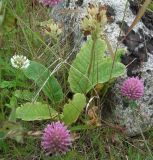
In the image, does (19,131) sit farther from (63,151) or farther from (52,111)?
(52,111)

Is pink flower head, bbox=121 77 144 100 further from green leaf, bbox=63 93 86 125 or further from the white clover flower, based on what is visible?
the white clover flower

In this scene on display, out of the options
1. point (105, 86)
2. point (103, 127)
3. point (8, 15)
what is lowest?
point (103, 127)

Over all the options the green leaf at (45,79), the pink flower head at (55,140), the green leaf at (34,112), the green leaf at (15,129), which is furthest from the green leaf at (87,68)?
the green leaf at (15,129)

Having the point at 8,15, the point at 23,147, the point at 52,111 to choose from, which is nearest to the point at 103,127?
the point at 52,111

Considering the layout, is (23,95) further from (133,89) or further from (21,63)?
(133,89)

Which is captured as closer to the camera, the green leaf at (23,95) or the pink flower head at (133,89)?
the pink flower head at (133,89)

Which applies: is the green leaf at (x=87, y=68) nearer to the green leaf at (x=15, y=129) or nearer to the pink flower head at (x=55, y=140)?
the pink flower head at (x=55, y=140)

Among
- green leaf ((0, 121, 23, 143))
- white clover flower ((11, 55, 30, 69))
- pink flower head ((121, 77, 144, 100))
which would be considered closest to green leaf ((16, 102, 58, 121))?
white clover flower ((11, 55, 30, 69))
